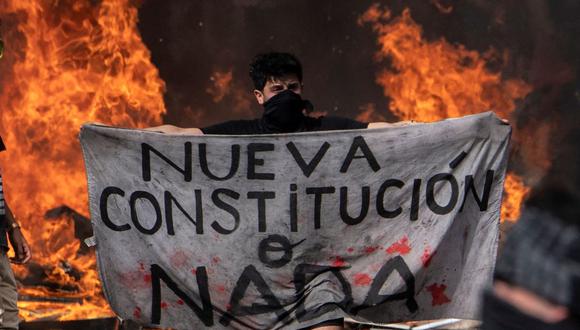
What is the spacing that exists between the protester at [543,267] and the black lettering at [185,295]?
281 centimetres

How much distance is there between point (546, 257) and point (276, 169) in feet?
9.23

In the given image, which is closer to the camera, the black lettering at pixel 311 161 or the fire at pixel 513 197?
the black lettering at pixel 311 161

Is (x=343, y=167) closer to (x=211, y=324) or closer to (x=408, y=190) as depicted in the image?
(x=408, y=190)

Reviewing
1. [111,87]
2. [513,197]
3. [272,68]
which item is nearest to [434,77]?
[513,197]

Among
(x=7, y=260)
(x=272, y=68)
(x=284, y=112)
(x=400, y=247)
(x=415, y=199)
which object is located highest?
(x=272, y=68)

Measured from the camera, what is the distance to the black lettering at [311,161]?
4.55 meters

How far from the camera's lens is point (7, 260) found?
198 inches

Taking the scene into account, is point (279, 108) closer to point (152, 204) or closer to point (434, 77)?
point (152, 204)

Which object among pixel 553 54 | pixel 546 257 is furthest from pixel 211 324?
pixel 553 54

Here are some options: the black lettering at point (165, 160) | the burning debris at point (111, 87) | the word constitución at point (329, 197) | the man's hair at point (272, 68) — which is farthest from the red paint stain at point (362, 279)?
the burning debris at point (111, 87)

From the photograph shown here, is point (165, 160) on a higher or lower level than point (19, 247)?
higher

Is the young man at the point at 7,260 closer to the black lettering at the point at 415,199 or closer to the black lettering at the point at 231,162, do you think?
A: the black lettering at the point at 231,162

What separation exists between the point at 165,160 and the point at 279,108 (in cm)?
73

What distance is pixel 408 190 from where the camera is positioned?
456 centimetres
